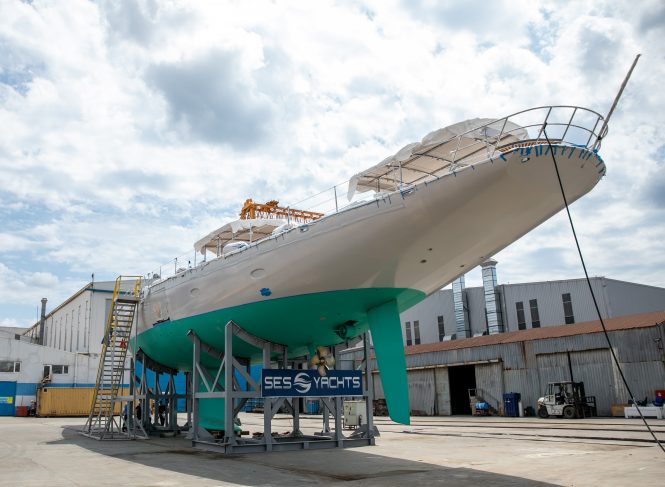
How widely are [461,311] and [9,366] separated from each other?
109 ft

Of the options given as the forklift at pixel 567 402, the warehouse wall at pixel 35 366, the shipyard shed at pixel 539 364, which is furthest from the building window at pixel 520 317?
the warehouse wall at pixel 35 366

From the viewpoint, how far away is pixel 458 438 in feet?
57.8

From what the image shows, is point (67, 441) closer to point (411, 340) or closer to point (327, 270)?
point (327, 270)

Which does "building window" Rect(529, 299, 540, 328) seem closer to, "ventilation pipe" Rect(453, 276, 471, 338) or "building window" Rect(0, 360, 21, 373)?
"ventilation pipe" Rect(453, 276, 471, 338)

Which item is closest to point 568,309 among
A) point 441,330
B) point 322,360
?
point 441,330

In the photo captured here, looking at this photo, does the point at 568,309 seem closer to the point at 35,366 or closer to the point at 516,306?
the point at 516,306

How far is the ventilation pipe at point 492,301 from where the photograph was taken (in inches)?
1654

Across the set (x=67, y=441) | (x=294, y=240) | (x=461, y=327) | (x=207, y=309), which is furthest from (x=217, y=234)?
(x=461, y=327)

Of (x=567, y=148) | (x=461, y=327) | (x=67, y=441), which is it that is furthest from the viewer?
(x=461, y=327)

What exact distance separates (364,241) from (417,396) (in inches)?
1028

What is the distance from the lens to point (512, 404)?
3016cm

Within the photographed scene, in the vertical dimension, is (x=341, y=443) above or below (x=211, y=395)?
below

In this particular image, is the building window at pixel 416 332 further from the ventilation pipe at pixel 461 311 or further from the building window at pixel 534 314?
the building window at pixel 534 314

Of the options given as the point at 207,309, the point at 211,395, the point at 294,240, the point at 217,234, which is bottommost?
the point at 211,395
